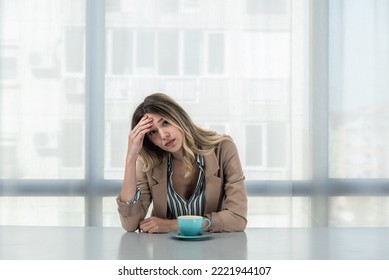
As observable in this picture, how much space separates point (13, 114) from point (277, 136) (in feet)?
5.61

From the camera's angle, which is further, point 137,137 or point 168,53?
point 168,53

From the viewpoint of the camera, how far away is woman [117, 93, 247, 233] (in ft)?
6.91

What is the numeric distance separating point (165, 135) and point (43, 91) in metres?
1.59

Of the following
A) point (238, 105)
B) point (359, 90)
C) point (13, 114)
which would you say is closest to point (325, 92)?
point (359, 90)

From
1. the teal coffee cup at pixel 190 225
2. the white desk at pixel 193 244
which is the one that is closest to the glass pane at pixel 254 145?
the white desk at pixel 193 244

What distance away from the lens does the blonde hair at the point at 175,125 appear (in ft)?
6.98

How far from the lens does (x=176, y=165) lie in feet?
7.27

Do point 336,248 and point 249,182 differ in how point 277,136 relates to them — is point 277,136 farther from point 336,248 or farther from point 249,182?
point 336,248

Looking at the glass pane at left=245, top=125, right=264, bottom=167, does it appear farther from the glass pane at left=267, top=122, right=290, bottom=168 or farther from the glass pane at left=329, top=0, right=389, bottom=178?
the glass pane at left=329, top=0, right=389, bottom=178

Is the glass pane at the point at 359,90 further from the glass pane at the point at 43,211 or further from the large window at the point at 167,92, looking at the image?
the glass pane at the point at 43,211

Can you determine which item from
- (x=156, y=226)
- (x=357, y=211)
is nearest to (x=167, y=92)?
(x=357, y=211)

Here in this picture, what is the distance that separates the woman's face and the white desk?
1.31ft

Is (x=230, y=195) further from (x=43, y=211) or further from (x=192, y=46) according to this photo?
(x=43, y=211)

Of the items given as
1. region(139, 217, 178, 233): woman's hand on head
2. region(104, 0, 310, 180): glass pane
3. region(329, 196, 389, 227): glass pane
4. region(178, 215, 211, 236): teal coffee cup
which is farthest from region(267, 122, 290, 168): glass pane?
region(178, 215, 211, 236): teal coffee cup
